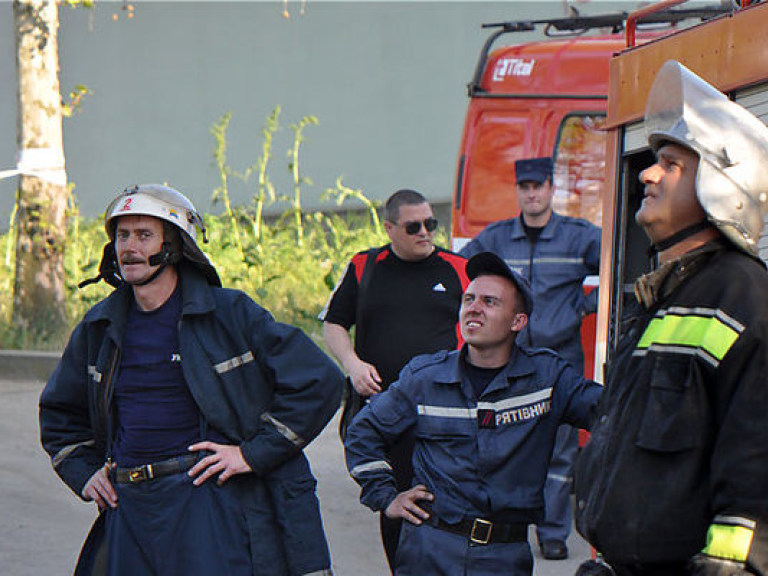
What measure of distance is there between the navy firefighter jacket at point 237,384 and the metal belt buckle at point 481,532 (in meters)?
0.58

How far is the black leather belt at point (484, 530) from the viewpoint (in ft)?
13.5

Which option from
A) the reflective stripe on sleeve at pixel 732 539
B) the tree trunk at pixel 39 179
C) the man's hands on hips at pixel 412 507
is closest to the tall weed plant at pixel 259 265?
the tree trunk at pixel 39 179

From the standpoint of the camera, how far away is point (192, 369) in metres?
4.26

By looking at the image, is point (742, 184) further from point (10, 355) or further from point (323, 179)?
point (323, 179)

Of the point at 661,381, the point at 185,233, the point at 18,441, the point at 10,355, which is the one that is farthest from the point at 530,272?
the point at 10,355

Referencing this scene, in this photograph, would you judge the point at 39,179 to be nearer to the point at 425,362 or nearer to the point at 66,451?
the point at 66,451

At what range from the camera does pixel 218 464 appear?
423cm

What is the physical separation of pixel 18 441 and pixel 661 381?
314 inches

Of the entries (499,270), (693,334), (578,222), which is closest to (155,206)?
(499,270)

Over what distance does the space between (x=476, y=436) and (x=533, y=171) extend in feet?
12.2

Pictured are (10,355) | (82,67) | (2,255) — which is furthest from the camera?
(82,67)

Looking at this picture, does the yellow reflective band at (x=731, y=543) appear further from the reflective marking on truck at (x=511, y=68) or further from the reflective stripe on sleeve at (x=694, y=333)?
the reflective marking on truck at (x=511, y=68)

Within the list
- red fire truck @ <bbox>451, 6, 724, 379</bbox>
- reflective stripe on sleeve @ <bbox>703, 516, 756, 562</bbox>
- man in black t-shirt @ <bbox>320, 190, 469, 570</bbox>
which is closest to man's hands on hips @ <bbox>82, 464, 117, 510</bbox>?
man in black t-shirt @ <bbox>320, 190, 469, 570</bbox>

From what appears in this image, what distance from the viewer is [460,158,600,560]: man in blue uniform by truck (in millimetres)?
7551
